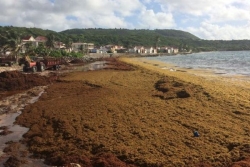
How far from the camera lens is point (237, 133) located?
1152 centimetres

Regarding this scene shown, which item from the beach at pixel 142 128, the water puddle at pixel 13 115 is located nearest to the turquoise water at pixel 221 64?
the beach at pixel 142 128

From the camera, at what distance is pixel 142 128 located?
12484mm

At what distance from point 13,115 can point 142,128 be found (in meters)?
8.63

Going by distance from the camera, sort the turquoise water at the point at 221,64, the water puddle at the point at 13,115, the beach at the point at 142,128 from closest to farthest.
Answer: the beach at the point at 142,128
the water puddle at the point at 13,115
the turquoise water at the point at 221,64

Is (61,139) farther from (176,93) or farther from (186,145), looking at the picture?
(176,93)

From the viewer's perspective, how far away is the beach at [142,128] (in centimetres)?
967

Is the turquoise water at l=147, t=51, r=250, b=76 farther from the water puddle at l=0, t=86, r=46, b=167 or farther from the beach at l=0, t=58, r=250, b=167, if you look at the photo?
the water puddle at l=0, t=86, r=46, b=167

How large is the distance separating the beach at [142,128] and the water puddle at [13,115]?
19.4 inches

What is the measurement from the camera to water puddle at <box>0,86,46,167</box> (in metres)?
11.7

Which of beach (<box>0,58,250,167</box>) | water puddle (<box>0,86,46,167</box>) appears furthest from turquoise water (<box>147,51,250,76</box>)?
water puddle (<box>0,86,46,167</box>)

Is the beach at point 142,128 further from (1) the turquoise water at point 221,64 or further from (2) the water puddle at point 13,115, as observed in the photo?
(1) the turquoise water at point 221,64

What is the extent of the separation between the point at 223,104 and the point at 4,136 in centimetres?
1211

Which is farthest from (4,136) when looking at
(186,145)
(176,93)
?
(176,93)

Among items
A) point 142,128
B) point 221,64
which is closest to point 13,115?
point 142,128
